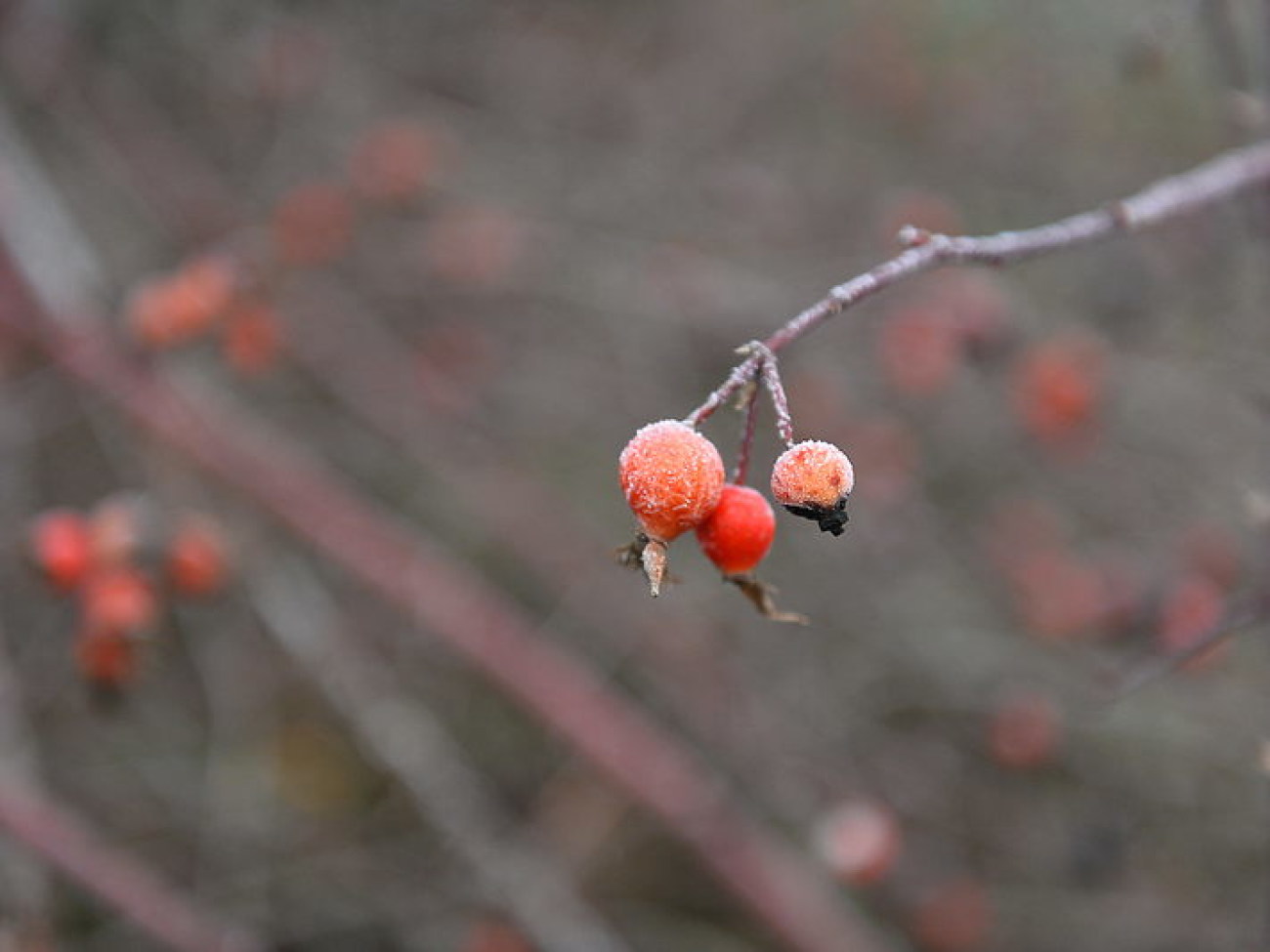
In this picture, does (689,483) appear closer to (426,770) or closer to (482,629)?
(426,770)

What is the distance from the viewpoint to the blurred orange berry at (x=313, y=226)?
3521 mm

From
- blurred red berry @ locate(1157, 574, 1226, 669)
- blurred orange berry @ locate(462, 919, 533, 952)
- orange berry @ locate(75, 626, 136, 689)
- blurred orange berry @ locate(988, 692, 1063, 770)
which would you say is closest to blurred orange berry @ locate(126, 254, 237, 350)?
orange berry @ locate(75, 626, 136, 689)

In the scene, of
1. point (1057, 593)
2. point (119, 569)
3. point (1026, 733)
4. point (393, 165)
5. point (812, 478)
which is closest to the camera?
point (812, 478)

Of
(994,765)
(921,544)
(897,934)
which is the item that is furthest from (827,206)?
(897,934)

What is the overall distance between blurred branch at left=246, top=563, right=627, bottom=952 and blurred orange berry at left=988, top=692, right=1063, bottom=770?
105 centimetres

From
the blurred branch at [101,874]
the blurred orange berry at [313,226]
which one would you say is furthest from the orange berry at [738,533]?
the blurred orange berry at [313,226]

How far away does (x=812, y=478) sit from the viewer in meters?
0.99

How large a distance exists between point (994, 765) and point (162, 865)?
2286mm

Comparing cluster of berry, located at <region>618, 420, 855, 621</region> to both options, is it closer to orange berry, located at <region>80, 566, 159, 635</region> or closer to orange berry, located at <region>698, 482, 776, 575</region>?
orange berry, located at <region>698, 482, 776, 575</region>

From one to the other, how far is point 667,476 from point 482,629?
2015mm

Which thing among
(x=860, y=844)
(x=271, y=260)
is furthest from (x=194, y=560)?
(x=860, y=844)

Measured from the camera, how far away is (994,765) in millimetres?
3205

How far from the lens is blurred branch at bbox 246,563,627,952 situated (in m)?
2.50

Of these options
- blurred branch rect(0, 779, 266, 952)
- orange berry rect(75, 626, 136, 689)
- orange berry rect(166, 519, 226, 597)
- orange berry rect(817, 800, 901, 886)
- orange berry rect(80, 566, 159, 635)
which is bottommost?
blurred branch rect(0, 779, 266, 952)
